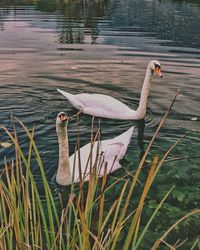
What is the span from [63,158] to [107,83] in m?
7.01

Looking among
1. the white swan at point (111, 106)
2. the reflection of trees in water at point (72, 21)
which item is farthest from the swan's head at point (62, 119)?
the reflection of trees in water at point (72, 21)

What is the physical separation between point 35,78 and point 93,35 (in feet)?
40.1

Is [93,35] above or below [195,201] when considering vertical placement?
above

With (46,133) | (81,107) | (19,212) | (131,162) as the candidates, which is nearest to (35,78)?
(81,107)

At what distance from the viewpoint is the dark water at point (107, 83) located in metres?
7.44

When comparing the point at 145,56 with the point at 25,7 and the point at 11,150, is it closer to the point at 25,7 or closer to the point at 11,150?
the point at 11,150

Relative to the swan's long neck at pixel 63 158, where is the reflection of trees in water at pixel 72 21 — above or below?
above

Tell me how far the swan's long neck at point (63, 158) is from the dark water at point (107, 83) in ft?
1.52

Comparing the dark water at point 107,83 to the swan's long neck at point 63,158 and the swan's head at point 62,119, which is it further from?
the swan's head at point 62,119

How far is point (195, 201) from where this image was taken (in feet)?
19.9

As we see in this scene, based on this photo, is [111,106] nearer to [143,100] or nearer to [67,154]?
[143,100]

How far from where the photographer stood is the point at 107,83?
12.8 meters

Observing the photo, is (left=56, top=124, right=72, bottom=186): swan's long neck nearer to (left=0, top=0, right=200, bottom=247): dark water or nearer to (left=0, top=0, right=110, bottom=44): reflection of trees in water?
(left=0, top=0, right=200, bottom=247): dark water

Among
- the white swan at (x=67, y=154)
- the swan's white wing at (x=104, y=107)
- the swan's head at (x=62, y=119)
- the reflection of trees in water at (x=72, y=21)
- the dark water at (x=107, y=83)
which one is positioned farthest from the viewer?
the reflection of trees in water at (x=72, y=21)
